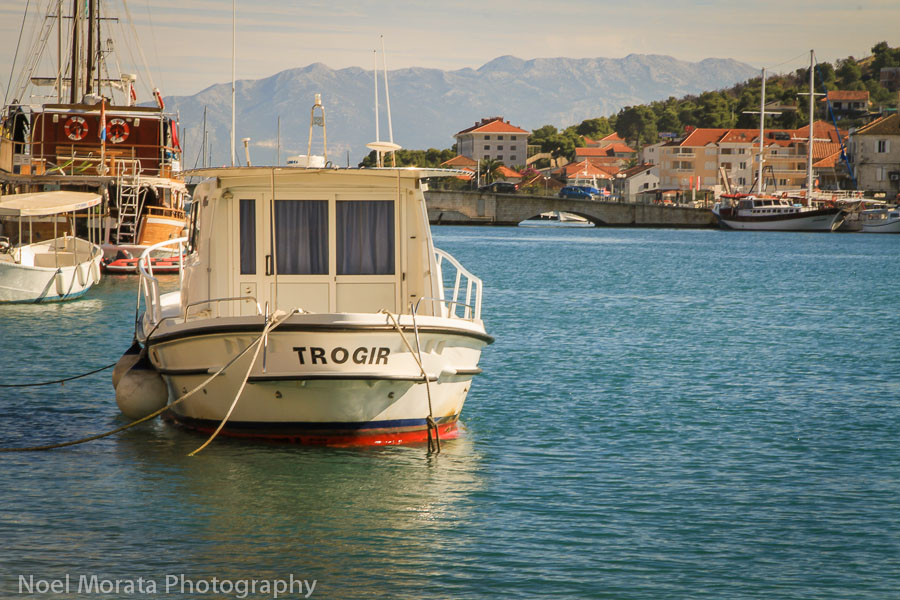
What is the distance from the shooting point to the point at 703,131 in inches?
6122

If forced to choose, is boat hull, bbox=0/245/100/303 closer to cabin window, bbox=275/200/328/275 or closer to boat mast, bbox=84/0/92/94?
boat mast, bbox=84/0/92/94

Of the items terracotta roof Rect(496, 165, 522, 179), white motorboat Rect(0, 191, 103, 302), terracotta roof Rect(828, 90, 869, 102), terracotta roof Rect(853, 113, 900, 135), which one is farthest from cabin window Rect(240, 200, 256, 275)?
terracotta roof Rect(828, 90, 869, 102)

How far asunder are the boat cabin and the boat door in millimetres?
12

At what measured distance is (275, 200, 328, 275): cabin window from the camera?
13.5 m

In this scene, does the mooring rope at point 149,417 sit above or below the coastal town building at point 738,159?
below

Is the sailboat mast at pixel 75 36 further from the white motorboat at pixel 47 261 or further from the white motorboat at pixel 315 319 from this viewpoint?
the white motorboat at pixel 315 319

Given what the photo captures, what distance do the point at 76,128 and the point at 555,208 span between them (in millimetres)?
78605

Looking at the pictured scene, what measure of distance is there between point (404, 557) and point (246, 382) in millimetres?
3295

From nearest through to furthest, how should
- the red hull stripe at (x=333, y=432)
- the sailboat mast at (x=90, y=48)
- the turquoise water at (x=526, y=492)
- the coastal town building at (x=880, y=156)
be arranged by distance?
the turquoise water at (x=526, y=492)
the red hull stripe at (x=333, y=432)
the sailboat mast at (x=90, y=48)
the coastal town building at (x=880, y=156)

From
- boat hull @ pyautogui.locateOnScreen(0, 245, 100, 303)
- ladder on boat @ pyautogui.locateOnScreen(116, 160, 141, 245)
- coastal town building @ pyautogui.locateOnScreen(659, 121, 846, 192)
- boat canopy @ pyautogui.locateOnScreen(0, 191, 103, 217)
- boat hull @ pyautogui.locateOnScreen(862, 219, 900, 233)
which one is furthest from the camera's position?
coastal town building @ pyautogui.locateOnScreen(659, 121, 846, 192)

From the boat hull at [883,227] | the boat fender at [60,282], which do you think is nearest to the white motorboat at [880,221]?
the boat hull at [883,227]

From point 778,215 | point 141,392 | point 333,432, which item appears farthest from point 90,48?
point 778,215

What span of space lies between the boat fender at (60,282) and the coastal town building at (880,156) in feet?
382

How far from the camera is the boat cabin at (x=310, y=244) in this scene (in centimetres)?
1345
